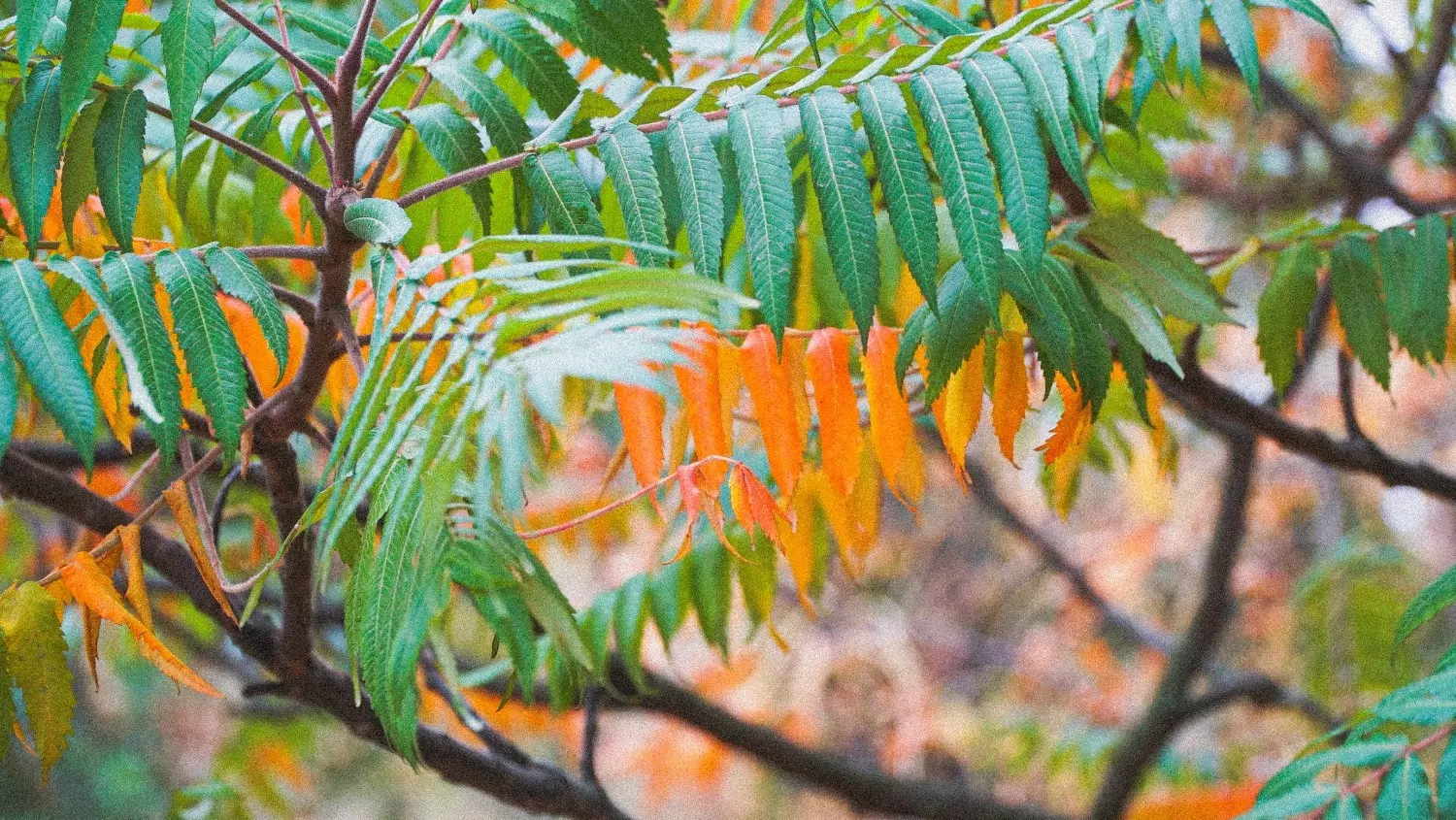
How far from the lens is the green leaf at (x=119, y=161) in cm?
64

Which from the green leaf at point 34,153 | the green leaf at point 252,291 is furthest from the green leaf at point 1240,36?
the green leaf at point 34,153

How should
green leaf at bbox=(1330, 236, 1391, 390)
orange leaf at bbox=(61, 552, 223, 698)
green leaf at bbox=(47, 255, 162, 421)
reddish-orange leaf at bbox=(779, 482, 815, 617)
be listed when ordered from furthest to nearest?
green leaf at bbox=(1330, 236, 1391, 390), reddish-orange leaf at bbox=(779, 482, 815, 617), orange leaf at bbox=(61, 552, 223, 698), green leaf at bbox=(47, 255, 162, 421)

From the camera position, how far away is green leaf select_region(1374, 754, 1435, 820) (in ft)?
1.98

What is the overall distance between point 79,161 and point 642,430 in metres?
0.36

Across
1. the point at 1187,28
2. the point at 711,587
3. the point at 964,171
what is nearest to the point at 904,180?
the point at 964,171

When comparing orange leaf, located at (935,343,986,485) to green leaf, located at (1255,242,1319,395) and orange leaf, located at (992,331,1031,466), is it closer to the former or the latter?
orange leaf, located at (992,331,1031,466)

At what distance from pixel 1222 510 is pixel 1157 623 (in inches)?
96.2

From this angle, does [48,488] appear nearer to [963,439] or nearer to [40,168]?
[40,168]

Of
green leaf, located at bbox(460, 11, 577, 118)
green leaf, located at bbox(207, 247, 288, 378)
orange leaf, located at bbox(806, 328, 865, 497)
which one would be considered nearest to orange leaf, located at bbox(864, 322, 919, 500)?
orange leaf, located at bbox(806, 328, 865, 497)

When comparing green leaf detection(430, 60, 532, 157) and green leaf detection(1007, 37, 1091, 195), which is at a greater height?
green leaf detection(1007, 37, 1091, 195)

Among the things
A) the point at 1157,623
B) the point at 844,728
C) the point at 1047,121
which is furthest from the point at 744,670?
the point at 1047,121

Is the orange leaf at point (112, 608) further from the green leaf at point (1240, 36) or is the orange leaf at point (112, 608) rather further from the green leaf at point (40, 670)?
the green leaf at point (1240, 36)

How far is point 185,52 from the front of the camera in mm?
596

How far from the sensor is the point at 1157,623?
376cm
